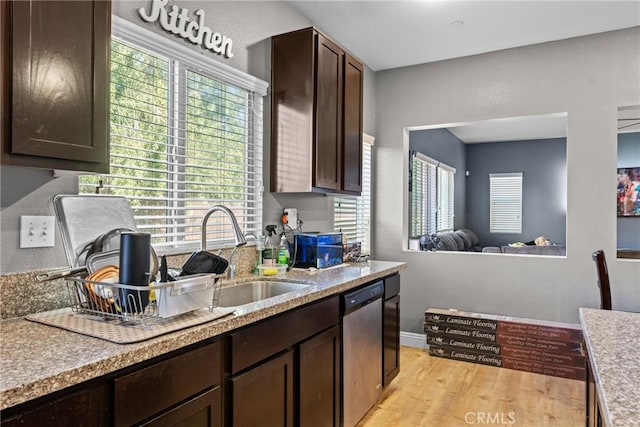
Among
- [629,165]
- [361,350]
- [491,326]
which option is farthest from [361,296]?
[629,165]

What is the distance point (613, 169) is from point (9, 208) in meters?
3.94

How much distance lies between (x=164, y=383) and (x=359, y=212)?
3.13 meters

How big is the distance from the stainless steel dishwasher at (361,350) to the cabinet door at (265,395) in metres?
0.55

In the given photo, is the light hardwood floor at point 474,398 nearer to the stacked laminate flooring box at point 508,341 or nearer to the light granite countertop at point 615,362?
the stacked laminate flooring box at point 508,341

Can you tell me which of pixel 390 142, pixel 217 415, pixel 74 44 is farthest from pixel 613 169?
pixel 74 44

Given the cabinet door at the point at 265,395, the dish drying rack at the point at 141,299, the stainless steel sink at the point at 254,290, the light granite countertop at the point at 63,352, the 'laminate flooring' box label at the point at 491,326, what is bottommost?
the 'laminate flooring' box label at the point at 491,326

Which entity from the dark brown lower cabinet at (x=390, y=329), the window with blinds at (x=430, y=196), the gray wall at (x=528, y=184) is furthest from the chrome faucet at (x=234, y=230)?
the gray wall at (x=528, y=184)

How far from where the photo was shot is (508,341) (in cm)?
343

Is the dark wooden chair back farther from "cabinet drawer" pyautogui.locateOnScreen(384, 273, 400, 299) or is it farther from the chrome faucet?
the chrome faucet

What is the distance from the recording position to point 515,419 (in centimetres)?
259

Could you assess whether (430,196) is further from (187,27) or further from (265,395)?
(265,395)

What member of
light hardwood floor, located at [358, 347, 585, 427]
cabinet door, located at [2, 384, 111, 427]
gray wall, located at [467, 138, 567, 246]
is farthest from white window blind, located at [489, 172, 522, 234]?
cabinet door, located at [2, 384, 111, 427]

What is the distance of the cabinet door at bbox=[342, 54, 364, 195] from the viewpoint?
3.03 metres

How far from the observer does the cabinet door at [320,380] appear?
72.6 inches
